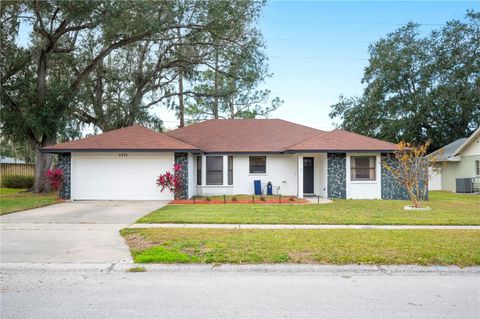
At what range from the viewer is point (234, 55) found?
26.7m

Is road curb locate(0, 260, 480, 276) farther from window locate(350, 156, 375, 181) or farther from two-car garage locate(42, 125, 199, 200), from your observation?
window locate(350, 156, 375, 181)

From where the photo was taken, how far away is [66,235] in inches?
377

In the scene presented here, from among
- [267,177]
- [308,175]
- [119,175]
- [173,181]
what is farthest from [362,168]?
[119,175]

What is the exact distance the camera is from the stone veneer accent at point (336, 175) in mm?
20109

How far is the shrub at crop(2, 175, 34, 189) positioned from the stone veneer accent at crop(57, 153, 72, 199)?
13049 mm

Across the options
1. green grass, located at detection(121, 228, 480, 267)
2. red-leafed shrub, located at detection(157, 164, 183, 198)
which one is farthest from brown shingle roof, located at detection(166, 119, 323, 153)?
green grass, located at detection(121, 228, 480, 267)

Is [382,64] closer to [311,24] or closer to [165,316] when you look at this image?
[311,24]

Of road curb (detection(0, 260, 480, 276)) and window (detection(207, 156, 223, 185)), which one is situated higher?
window (detection(207, 156, 223, 185))

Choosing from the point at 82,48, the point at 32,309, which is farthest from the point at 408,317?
the point at 82,48

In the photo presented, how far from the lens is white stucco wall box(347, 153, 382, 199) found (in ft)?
66.1

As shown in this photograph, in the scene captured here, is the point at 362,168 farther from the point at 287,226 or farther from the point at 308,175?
the point at 287,226

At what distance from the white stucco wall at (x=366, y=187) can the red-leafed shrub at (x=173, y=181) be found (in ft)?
27.3

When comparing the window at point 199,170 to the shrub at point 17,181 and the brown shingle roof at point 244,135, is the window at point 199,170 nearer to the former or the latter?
the brown shingle roof at point 244,135

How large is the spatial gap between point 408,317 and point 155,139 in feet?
54.3
